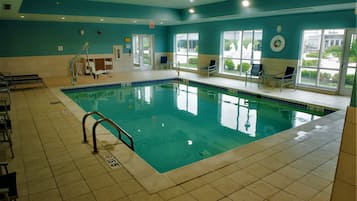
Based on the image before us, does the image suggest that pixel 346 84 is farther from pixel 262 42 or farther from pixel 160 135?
pixel 160 135

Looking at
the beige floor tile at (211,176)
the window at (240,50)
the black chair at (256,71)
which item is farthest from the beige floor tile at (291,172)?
the window at (240,50)

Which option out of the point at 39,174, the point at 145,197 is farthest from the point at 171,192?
the point at 39,174

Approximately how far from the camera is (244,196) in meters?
2.46

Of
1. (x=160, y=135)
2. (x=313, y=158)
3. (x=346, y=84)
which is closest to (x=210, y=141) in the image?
(x=160, y=135)

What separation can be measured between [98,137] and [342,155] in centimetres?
340

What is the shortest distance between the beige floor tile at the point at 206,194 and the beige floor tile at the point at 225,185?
0.06m

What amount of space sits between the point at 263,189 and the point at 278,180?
0.93ft

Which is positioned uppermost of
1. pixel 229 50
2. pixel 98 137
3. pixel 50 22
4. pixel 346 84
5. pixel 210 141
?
pixel 50 22

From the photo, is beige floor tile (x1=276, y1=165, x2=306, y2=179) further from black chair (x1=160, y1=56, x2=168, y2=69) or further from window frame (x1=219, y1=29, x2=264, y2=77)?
black chair (x1=160, y1=56, x2=168, y2=69)

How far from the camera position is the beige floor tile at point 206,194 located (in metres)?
2.43

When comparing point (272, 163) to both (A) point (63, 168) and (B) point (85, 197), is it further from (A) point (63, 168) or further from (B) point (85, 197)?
(A) point (63, 168)

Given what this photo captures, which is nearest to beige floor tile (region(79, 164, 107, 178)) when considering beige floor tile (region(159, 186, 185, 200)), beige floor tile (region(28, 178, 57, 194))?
beige floor tile (region(28, 178, 57, 194))

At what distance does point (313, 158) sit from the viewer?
→ 328 cm

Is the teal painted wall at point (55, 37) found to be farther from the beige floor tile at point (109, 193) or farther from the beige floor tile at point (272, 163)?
the beige floor tile at point (272, 163)
